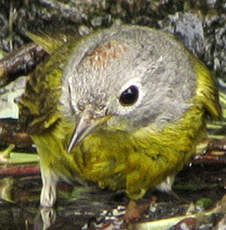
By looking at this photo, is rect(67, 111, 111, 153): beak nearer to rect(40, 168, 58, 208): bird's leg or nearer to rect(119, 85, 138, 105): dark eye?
rect(119, 85, 138, 105): dark eye

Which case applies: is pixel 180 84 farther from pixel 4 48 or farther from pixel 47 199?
pixel 4 48

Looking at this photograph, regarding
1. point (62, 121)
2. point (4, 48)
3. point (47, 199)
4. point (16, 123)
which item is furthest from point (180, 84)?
point (4, 48)

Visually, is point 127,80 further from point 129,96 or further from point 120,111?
point 120,111

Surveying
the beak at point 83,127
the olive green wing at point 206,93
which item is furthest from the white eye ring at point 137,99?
the olive green wing at point 206,93

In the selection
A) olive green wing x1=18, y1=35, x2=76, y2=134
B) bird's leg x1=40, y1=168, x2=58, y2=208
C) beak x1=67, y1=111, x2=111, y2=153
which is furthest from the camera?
bird's leg x1=40, y1=168, x2=58, y2=208

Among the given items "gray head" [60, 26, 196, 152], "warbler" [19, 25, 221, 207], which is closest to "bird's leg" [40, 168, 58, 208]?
"warbler" [19, 25, 221, 207]

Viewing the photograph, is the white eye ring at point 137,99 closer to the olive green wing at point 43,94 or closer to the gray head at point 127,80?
the gray head at point 127,80

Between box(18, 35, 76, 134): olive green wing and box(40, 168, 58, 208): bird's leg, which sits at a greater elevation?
box(18, 35, 76, 134): olive green wing
